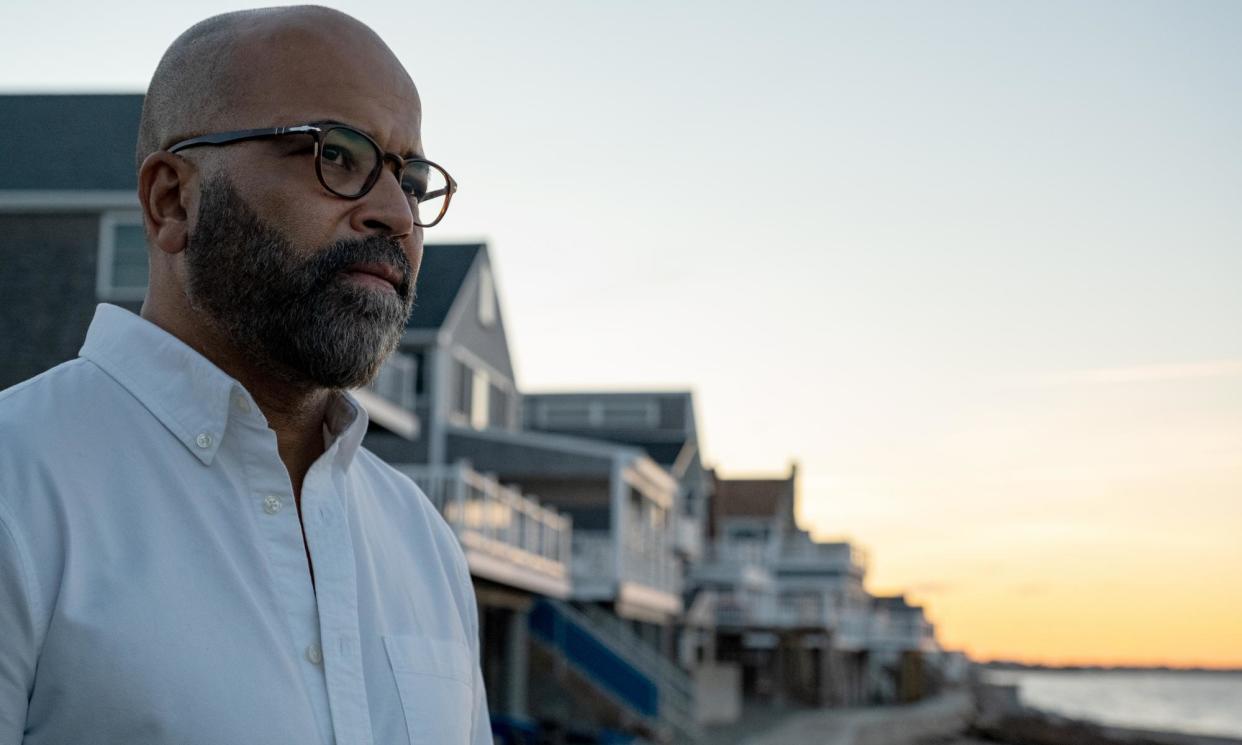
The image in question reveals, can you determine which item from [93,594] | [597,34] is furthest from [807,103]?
[93,594]

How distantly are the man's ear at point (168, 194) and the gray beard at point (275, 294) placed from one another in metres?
0.04

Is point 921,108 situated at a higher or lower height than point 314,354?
higher

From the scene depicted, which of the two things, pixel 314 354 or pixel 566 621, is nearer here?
pixel 314 354

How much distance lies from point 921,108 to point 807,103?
2.93 meters

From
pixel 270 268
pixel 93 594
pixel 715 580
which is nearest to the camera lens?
pixel 93 594

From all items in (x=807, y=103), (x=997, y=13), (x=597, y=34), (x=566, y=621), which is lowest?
(x=566, y=621)

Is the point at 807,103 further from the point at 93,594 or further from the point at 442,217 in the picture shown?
the point at 93,594

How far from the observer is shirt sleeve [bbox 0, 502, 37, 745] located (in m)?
1.72

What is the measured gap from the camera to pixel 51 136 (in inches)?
696

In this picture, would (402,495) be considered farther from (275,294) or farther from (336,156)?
(336,156)

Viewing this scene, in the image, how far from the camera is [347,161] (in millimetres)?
2186

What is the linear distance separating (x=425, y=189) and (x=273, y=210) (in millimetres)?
358

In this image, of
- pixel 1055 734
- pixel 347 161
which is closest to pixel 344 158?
pixel 347 161

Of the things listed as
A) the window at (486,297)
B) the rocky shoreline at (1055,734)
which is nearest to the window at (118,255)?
the window at (486,297)
